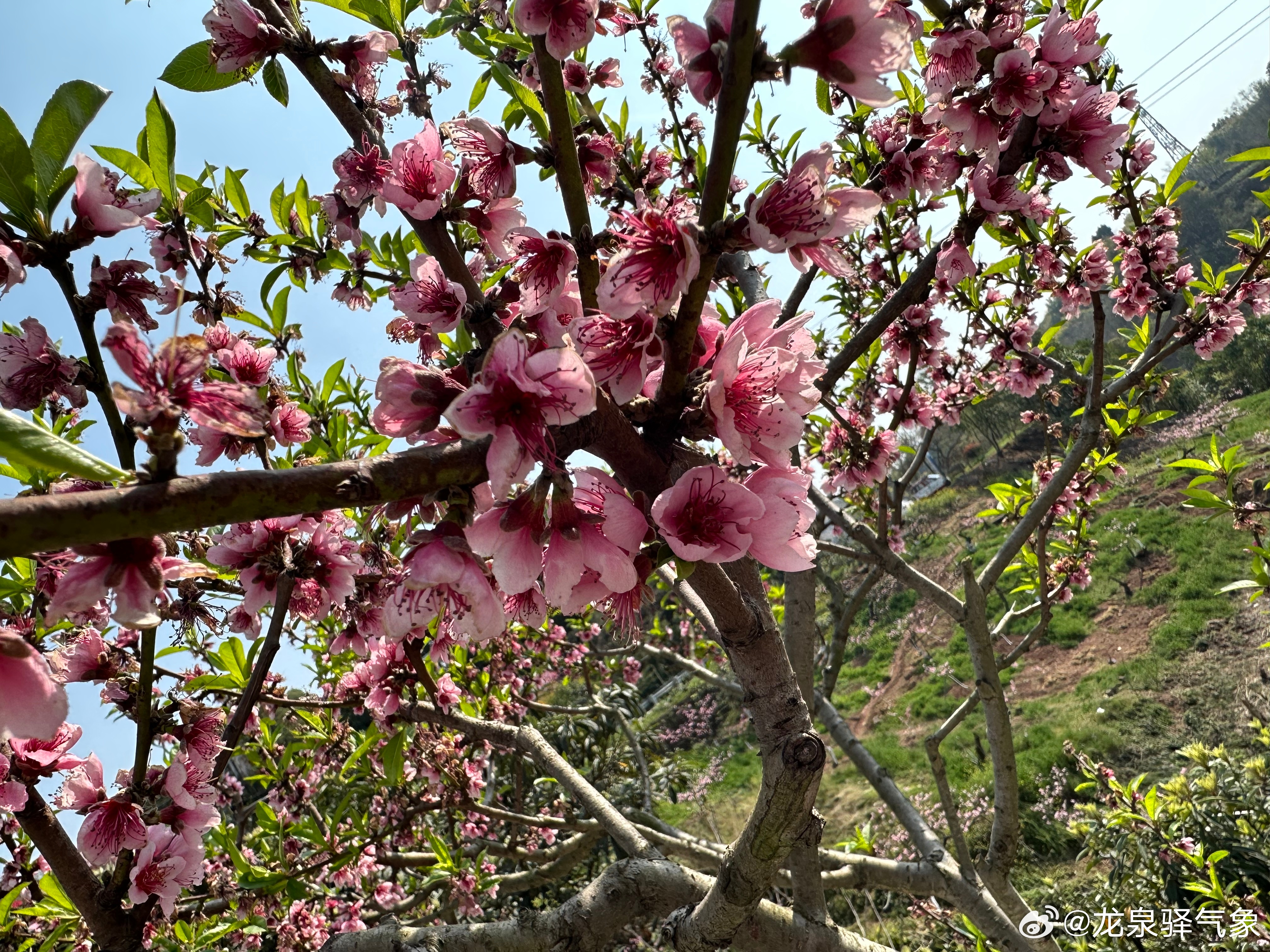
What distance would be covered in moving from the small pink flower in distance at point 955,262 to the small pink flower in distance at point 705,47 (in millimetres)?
1036

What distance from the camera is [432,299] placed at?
111cm

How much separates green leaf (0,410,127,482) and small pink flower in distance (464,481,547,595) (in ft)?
1.19

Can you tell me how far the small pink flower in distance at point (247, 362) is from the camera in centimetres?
148

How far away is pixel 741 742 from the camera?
16344 mm

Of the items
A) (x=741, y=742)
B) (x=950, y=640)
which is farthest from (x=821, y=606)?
(x=741, y=742)

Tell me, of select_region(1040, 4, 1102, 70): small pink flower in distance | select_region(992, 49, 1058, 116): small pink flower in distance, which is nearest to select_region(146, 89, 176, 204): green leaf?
select_region(992, 49, 1058, 116): small pink flower in distance

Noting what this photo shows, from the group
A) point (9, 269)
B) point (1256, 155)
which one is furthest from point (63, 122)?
point (1256, 155)

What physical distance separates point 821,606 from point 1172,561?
8532 millimetres

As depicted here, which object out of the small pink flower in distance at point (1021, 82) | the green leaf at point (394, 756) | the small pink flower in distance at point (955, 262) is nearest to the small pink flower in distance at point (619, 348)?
the small pink flower in distance at point (955, 262)

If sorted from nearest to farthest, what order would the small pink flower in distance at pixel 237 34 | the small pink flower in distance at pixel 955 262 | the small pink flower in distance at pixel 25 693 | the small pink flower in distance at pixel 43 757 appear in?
the small pink flower in distance at pixel 25 693 → the small pink flower in distance at pixel 237 34 → the small pink flower in distance at pixel 43 757 → the small pink flower in distance at pixel 955 262

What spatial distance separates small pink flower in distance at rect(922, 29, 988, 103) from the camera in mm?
1554

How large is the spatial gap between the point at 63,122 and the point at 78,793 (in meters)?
1.34

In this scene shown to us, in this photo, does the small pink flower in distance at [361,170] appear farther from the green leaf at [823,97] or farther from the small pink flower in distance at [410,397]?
the green leaf at [823,97]

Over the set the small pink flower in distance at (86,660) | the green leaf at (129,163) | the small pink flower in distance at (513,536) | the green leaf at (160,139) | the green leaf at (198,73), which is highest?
the green leaf at (129,163)
